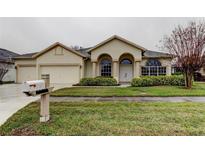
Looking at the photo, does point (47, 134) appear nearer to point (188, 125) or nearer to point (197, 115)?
point (188, 125)

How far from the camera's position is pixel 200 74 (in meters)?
27.4

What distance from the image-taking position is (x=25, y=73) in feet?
74.0

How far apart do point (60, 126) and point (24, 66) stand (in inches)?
796

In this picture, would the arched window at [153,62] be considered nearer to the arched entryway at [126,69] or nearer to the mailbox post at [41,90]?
the arched entryway at [126,69]

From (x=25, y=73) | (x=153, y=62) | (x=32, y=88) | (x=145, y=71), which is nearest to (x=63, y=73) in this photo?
(x=25, y=73)

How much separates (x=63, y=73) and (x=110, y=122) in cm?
1603

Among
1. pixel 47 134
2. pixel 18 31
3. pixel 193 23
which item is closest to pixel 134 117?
pixel 47 134

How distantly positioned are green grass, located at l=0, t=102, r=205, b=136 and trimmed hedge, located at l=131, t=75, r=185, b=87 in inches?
412

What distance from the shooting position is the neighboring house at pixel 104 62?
778 inches

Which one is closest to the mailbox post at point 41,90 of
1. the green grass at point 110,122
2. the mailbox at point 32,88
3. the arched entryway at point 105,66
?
the mailbox at point 32,88

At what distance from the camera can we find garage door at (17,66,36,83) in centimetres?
2236

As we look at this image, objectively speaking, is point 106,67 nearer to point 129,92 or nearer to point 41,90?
point 129,92

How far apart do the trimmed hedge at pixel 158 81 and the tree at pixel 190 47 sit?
196 centimetres

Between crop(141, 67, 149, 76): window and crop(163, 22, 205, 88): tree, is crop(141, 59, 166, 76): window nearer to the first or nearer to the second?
crop(141, 67, 149, 76): window
